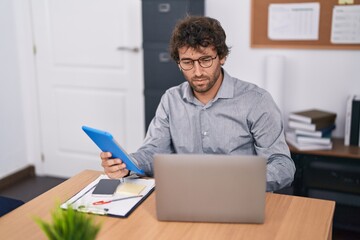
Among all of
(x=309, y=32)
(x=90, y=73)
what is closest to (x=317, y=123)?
(x=309, y=32)

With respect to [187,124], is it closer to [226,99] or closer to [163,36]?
[226,99]

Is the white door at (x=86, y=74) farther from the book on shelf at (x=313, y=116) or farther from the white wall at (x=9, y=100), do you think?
the book on shelf at (x=313, y=116)

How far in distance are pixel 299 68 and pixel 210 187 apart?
1885mm

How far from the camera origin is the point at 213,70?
184 centimetres

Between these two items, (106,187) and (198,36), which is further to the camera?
(198,36)

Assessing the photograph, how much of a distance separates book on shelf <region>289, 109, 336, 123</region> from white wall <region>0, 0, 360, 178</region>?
147 mm

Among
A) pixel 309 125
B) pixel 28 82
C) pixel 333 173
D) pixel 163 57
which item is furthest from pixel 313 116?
pixel 28 82

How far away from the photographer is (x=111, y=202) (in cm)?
154

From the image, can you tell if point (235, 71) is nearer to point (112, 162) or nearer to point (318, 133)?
point (318, 133)


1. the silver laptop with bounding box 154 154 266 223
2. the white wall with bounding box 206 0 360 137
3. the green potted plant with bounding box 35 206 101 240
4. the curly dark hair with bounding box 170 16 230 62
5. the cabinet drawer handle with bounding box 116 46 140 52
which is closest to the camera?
the green potted plant with bounding box 35 206 101 240

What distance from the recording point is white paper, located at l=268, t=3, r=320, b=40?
285cm

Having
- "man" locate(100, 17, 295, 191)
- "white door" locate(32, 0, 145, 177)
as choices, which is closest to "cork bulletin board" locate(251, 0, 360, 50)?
"white door" locate(32, 0, 145, 177)

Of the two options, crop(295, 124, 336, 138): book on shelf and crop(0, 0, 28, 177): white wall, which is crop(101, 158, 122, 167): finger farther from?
crop(0, 0, 28, 177): white wall

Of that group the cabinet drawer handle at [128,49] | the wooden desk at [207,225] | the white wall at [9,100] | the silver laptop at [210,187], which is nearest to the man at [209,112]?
the wooden desk at [207,225]
